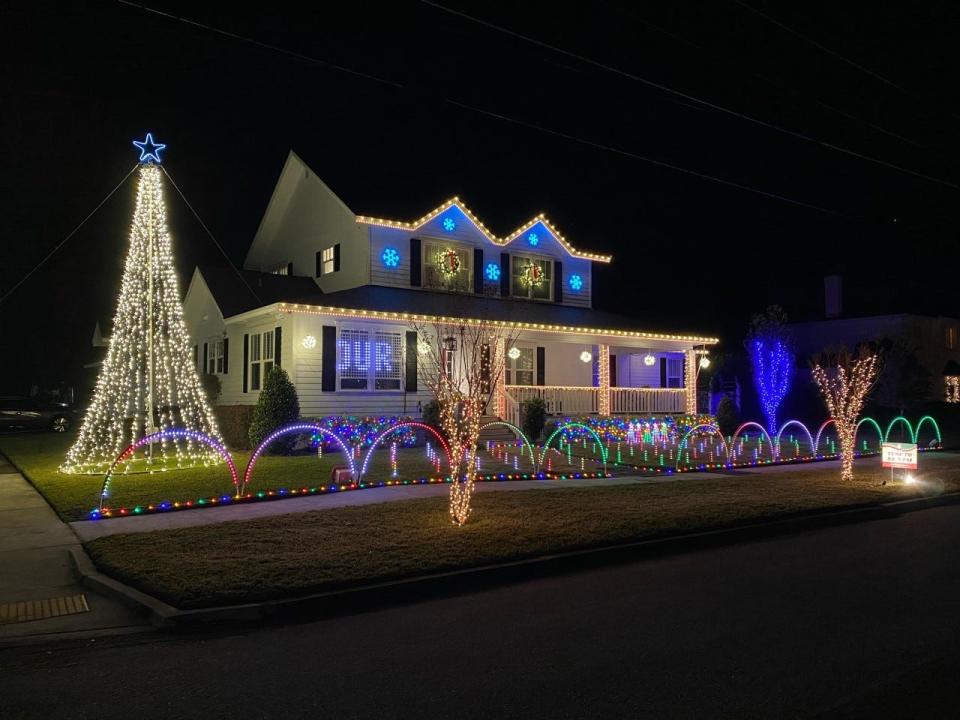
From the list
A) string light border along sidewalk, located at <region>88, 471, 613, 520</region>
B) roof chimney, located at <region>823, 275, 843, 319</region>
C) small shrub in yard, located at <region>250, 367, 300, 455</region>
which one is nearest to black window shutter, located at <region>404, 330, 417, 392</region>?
small shrub in yard, located at <region>250, 367, 300, 455</region>

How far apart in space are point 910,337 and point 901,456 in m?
25.0

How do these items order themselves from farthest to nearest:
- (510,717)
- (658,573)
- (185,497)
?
(185,497) < (658,573) < (510,717)

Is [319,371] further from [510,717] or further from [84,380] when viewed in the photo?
[84,380]

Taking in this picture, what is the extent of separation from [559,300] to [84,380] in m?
37.2

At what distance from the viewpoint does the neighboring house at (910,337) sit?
36031 mm

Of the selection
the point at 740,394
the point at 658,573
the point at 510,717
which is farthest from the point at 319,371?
the point at 740,394

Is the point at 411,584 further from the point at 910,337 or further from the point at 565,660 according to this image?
the point at 910,337

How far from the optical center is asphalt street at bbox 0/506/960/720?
14.7ft

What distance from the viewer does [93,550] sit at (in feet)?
27.1

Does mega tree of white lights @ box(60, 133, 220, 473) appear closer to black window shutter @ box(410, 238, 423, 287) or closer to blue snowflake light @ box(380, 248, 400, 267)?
blue snowflake light @ box(380, 248, 400, 267)

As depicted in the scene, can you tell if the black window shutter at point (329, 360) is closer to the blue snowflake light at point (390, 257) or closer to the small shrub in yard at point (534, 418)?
the blue snowflake light at point (390, 257)

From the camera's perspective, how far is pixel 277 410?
17359mm

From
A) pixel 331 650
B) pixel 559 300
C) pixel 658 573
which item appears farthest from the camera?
pixel 559 300

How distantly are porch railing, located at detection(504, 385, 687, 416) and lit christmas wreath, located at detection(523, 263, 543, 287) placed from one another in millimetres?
4009
